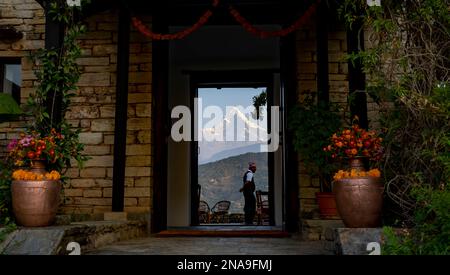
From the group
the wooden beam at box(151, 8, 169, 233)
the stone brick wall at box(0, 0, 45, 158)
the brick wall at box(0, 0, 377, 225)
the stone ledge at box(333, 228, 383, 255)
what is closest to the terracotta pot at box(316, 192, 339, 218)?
the brick wall at box(0, 0, 377, 225)

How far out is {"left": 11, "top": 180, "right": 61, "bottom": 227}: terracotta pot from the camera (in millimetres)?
3215

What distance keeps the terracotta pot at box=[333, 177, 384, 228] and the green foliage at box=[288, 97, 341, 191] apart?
4.66 ft

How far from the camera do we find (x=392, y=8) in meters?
3.37

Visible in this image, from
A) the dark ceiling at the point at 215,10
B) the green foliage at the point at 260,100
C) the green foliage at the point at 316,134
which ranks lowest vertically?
the green foliage at the point at 316,134

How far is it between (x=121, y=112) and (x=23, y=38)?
173 centimetres

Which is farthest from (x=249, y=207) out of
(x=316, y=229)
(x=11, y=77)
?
(x=11, y=77)

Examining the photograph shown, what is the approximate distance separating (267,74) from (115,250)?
450 cm

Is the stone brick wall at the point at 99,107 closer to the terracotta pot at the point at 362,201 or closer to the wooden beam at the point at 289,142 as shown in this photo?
the wooden beam at the point at 289,142

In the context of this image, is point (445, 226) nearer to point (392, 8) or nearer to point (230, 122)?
point (392, 8)

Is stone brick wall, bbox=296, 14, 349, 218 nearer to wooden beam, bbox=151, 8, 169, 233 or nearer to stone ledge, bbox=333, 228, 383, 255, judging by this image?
wooden beam, bbox=151, 8, 169, 233

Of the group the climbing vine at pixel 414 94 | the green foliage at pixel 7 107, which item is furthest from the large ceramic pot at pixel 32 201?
the climbing vine at pixel 414 94

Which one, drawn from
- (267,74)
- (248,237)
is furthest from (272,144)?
(248,237)

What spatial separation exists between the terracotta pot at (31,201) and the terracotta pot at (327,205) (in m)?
2.69

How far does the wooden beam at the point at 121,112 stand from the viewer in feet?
16.8
